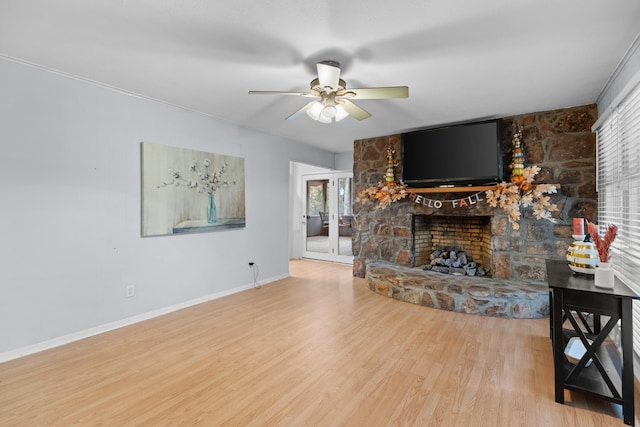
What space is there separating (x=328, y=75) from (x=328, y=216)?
185 inches

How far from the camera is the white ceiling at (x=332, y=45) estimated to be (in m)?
1.79

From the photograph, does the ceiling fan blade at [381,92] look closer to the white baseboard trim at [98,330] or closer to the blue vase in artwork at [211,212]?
the blue vase in artwork at [211,212]

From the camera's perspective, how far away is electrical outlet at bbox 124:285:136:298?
314cm

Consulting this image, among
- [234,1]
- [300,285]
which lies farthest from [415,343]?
[234,1]

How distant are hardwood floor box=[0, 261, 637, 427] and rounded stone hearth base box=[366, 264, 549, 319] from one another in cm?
14

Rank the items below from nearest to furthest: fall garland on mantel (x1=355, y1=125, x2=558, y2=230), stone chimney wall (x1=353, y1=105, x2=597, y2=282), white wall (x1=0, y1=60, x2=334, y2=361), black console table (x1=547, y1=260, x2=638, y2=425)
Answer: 1. black console table (x1=547, y1=260, x2=638, y2=425)
2. white wall (x1=0, y1=60, x2=334, y2=361)
3. stone chimney wall (x1=353, y1=105, x2=597, y2=282)
4. fall garland on mantel (x1=355, y1=125, x2=558, y2=230)

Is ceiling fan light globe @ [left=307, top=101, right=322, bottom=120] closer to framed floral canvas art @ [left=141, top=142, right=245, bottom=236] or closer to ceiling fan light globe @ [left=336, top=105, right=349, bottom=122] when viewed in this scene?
ceiling fan light globe @ [left=336, top=105, right=349, bottom=122]

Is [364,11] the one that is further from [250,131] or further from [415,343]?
[250,131]

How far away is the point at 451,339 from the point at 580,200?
227cm

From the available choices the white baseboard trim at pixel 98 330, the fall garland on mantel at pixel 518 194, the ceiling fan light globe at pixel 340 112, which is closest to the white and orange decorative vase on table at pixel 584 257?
the fall garland on mantel at pixel 518 194

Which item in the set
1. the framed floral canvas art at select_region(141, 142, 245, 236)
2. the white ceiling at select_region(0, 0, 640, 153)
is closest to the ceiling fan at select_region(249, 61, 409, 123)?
the white ceiling at select_region(0, 0, 640, 153)

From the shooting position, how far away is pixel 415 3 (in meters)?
1.73

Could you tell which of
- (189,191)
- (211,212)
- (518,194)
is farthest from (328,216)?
(518,194)

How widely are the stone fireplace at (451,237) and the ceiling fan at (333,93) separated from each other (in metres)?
2.64
